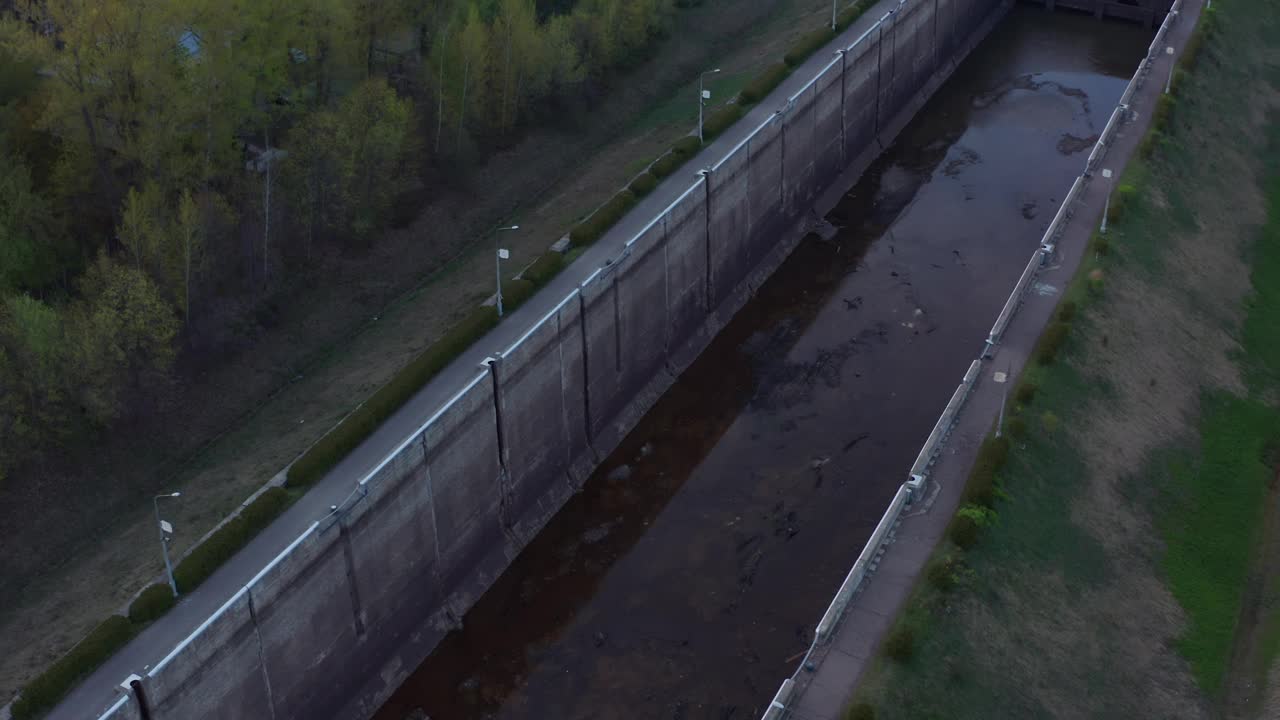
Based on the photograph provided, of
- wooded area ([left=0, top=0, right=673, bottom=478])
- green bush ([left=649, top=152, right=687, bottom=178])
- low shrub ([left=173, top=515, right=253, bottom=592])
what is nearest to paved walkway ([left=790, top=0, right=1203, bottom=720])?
green bush ([left=649, top=152, right=687, bottom=178])

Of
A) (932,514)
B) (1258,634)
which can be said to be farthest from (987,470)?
(1258,634)

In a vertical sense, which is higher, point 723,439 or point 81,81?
point 81,81

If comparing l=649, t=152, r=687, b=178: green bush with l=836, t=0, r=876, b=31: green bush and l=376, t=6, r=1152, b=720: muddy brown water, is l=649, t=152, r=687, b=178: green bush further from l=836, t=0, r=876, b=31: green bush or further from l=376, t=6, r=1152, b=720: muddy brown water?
l=836, t=0, r=876, b=31: green bush

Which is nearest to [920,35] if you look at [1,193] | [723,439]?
[723,439]

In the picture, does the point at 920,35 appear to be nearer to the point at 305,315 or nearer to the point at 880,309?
the point at 880,309

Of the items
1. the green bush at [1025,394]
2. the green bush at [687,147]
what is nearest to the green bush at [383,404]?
the green bush at [687,147]

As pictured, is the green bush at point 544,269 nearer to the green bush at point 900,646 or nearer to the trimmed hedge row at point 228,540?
the trimmed hedge row at point 228,540
